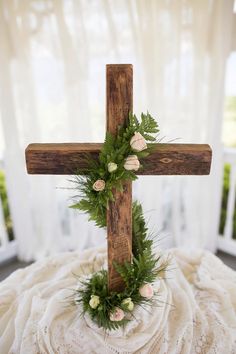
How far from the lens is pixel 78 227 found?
229 centimetres

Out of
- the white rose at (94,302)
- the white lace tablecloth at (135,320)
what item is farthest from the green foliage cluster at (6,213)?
the white rose at (94,302)

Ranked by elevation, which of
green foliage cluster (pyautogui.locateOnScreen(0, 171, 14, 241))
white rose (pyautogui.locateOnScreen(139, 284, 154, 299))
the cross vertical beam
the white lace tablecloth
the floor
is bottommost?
the floor

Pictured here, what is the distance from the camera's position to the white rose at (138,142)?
0.81 meters

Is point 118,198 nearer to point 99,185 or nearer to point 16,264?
point 99,185

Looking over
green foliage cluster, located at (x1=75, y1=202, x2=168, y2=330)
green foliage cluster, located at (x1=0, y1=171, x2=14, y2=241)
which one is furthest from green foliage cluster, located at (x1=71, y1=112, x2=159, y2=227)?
green foliage cluster, located at (x1=0, y1=171, x2=14, y2=241)

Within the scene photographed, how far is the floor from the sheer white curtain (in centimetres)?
38

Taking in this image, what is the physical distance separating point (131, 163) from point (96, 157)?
12 centimetres

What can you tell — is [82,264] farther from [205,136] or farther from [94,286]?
[205,136]

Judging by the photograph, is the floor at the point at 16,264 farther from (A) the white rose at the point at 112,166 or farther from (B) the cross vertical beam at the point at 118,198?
(A) the white rose at the point at 112,166

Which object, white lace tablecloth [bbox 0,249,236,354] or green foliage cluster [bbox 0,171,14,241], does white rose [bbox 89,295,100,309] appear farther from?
green foliage cluster [bbox 0,171,14,241]

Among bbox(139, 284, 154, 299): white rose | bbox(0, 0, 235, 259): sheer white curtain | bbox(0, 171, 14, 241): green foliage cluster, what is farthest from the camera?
bbox(0, 171, 14, 241): green foliage cluster

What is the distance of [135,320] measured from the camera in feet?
3.12

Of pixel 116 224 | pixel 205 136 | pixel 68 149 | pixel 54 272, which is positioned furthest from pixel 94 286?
pixel 205 136

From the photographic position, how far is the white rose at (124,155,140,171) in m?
0.82
